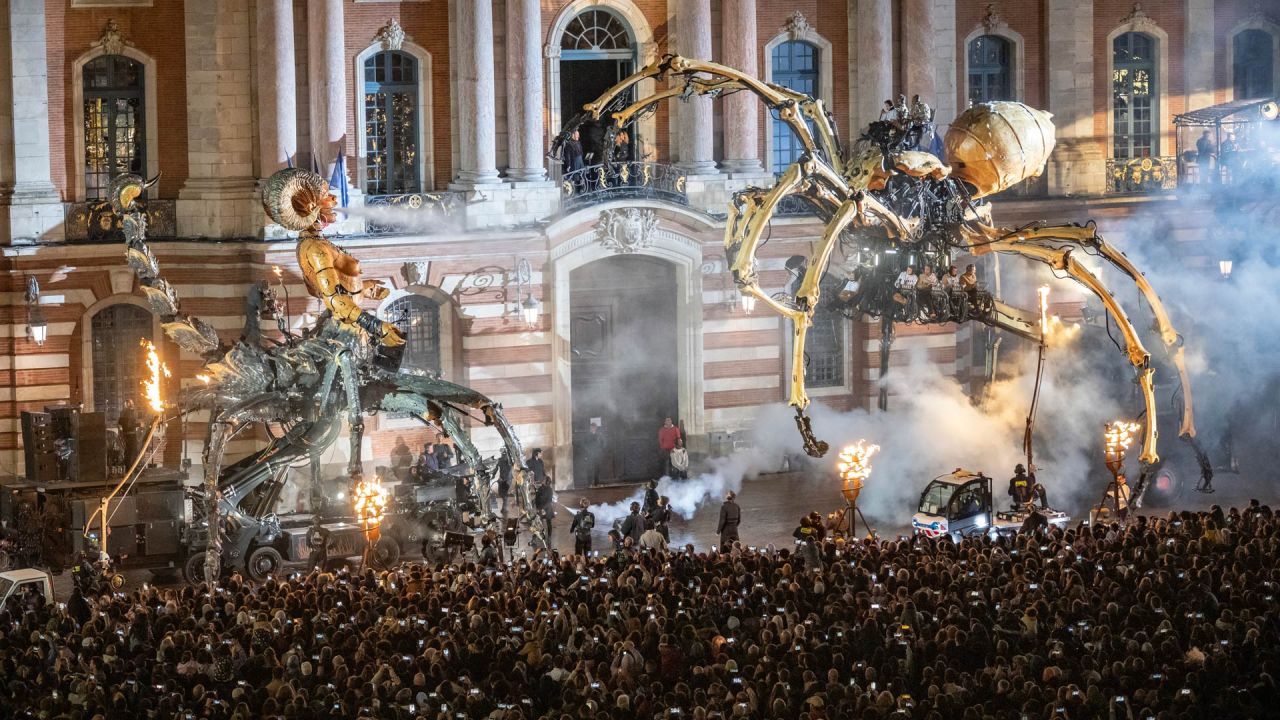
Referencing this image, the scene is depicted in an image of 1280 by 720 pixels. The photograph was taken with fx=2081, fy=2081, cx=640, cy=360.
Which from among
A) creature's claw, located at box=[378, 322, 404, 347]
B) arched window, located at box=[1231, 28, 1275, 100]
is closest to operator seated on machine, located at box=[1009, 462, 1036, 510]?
creature's claw, located at box=[378, 322, 404, 347]

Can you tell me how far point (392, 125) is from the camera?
47.2 metres

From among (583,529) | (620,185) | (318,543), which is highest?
(620,185)

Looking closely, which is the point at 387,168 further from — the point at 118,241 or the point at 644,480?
the point at 644,480

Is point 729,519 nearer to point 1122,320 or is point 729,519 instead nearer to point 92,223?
point 1122,320

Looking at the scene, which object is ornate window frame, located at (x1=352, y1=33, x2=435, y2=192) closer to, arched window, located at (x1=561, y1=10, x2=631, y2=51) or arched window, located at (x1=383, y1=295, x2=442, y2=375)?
arched window, located at (x1=383, y1=295, x2=442, y2=375)

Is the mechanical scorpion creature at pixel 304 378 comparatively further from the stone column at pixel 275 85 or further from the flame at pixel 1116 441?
the flame at pixel 1116 441

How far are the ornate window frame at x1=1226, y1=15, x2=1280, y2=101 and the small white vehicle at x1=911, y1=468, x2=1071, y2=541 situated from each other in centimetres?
1866

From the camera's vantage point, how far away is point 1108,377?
45406mm

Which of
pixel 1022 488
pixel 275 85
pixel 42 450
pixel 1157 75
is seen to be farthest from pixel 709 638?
pixel 1157 75

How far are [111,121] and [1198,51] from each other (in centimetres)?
2702

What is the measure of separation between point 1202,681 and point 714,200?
25.6 m

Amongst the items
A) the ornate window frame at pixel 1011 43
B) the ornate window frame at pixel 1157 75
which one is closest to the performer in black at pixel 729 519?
the ornate window frame at pixel 1011 43

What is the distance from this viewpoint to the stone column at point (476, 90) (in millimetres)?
46312

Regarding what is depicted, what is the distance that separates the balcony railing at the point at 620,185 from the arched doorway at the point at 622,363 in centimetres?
166
